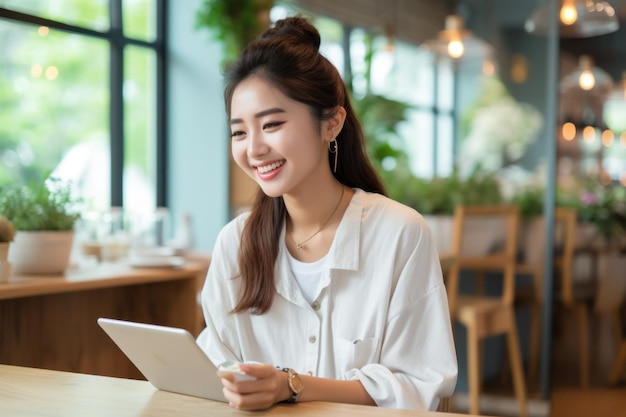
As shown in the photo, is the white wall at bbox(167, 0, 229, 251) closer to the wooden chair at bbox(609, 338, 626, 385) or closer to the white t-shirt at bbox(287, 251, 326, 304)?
the wooden chair at bbox(609, 338, 626, 385)

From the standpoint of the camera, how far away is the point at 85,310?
2.98m

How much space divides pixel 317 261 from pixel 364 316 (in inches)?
7.3

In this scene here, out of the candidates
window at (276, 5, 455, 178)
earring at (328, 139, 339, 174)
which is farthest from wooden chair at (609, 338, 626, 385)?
earring at (328, 139, 339, 174)

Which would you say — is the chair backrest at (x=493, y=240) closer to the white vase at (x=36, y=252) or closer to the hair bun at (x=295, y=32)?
the white vase at (x=36, y=252)

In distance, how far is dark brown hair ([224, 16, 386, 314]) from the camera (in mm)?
1905

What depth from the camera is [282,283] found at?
6.48 ft

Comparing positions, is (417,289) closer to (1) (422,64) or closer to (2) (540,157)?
(2) (540,157)

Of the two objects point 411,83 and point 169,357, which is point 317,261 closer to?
point 169,357

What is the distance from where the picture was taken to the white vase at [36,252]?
105 inches

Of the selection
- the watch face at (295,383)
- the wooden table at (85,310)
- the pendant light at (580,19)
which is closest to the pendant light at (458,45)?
the pendant light at (580,19)

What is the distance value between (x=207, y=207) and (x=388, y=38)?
140cm

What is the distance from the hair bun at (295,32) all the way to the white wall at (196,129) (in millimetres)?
2719

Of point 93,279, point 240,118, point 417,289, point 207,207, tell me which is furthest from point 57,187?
point 207,207

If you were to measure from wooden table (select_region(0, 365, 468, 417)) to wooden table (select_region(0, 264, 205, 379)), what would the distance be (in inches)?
30.2
